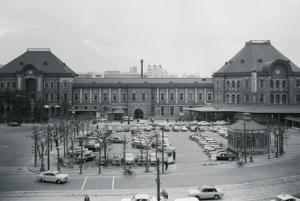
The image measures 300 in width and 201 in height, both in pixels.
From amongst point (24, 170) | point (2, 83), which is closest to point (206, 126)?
point (24, 170)

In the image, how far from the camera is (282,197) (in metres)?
16.0

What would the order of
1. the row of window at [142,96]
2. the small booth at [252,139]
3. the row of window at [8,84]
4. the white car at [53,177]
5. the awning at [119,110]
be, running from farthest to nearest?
1. the row of window at [142,96]
2. the row of window at [8,84]
3. the awning at [119,110]
4. the small booth at [252,139]
5. the white car at [53,177]

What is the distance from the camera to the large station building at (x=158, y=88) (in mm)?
56969

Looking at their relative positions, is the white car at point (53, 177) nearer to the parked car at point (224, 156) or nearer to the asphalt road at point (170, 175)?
the asphalt road at point (170, 175)

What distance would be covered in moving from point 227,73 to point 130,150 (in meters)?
33.7

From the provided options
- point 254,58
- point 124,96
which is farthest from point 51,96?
point 254,58

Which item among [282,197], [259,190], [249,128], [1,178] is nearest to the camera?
[282,197]

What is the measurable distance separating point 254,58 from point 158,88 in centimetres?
1876

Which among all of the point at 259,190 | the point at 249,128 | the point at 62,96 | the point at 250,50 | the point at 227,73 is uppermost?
the point at 250,50

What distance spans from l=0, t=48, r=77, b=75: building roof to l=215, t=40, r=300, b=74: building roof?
31446 millimetres

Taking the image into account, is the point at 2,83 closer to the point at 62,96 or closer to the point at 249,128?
the point at 62,96

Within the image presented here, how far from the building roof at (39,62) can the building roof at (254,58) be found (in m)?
31.4

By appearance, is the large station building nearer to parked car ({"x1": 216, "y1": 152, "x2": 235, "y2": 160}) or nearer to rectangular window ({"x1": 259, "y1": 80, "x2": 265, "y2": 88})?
rectangular window ({"x1": 259, "y1": 80, "x2": 265, "y2": 88})

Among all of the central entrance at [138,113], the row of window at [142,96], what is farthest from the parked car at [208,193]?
the row of window at [142,96]
